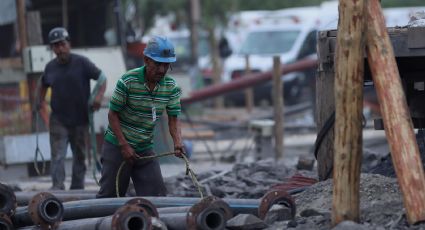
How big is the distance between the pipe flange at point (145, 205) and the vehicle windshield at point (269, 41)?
Result: 21531mm

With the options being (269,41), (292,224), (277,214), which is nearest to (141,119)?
(277,214)

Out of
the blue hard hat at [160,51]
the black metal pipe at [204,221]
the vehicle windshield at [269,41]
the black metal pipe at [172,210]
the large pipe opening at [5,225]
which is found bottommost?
the vehicle windshield at [269,41]

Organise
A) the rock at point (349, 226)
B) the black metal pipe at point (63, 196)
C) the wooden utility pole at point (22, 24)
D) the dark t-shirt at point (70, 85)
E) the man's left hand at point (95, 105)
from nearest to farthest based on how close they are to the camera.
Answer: the rock at point (349, 226)
the black metal pipe at point (63, 196)
the man's left hand at point (95, 105)
the dark t-shirt at point (70, 85)
the wooden utility pole at point (22, 24)

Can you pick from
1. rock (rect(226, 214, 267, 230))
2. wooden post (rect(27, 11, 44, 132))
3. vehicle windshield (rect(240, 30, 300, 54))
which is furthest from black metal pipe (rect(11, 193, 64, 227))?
vehicle windshield (rect(240, 30, 300, 54))

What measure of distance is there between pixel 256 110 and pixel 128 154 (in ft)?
62.5

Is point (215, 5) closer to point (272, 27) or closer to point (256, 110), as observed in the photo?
point (272, 27)

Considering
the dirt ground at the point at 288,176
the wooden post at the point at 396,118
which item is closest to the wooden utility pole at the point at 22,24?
the dirt ground at the point at 288,176

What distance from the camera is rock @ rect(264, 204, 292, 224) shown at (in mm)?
8609

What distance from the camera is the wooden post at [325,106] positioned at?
10.0m

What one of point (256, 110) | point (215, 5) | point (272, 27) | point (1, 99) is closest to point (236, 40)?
point (215, 5)

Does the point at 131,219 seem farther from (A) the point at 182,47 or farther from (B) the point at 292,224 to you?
(A) the point at 182,47

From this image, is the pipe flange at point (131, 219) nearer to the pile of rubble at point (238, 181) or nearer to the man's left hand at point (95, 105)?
the pile of rubble at point (238, 181)

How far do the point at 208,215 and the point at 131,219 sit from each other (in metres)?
0.58

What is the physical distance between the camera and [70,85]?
12.6 metres
